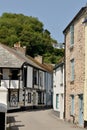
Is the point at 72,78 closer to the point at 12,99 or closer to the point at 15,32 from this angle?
the point at 12,99

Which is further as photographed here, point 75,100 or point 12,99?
point 12,99

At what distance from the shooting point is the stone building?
29.1 meters

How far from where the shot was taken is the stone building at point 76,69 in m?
29.1

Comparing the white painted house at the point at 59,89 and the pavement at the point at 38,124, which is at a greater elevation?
the white painted house at the point at 59,89

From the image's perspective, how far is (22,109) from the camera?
2184 inches

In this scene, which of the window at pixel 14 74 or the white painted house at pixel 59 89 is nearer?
the white painted house at pixel 59 89

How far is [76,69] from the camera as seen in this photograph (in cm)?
3155

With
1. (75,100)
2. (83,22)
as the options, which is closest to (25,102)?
(75,100)

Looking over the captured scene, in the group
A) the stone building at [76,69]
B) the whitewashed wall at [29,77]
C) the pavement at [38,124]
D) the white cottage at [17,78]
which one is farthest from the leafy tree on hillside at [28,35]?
the stone building at [76,69]

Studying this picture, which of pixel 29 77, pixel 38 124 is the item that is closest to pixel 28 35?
pixel 29 77

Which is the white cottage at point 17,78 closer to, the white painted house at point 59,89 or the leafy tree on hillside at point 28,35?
the white painted house at point 59,89

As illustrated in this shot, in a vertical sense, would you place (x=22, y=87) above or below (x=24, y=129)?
above

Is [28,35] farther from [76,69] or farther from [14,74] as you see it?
[76,69]

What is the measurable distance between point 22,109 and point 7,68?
642 centimetres
